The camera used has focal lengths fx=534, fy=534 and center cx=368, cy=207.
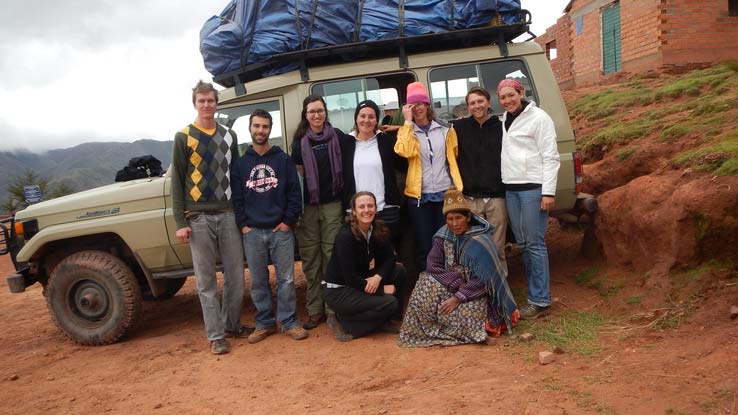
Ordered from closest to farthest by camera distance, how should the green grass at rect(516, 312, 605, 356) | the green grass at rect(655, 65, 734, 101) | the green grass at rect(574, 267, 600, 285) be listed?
the green grass at rect(516, 312, 605, 356)
the green grass at rect(574, 267, 600, 285)
the green grass at rect(655, 65, 734, 101)

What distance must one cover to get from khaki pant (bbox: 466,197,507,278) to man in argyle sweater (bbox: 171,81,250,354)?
186 cm

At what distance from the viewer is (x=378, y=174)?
4.04 metres

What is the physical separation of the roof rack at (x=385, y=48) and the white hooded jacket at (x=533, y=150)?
0.90 metres

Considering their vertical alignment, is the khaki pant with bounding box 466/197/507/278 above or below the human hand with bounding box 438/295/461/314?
above

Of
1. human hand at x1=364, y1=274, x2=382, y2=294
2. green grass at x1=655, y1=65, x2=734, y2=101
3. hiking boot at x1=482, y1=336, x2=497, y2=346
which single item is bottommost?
hiking boot at x1=482, y1=336, x2=497, y2=346

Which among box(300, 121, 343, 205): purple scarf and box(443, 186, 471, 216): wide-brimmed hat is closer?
box(443, 186, 471, 216): wide-brimmed hat

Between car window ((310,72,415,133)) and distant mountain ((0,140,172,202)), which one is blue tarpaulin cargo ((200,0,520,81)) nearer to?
car window ((310,72,415,133))

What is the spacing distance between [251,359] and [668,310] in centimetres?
291

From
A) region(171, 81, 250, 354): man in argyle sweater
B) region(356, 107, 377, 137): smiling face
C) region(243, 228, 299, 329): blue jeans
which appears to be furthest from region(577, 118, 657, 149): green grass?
region(171, 81, 250, 354): man in argyle sweater

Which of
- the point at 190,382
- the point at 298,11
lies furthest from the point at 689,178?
the point at 190,382

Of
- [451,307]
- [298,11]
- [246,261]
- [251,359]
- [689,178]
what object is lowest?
[251,359]

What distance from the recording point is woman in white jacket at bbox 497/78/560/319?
386cm

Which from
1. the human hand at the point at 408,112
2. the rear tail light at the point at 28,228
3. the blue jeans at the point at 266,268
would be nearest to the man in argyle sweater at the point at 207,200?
the blue jeans at the point at 266,268

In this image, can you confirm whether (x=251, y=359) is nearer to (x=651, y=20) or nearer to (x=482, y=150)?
(x=482, y=150)
